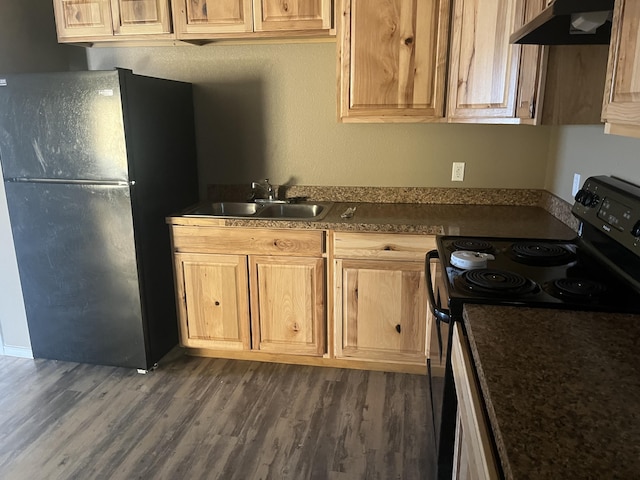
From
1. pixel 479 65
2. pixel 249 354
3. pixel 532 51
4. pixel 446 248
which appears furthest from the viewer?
pixel 249 354

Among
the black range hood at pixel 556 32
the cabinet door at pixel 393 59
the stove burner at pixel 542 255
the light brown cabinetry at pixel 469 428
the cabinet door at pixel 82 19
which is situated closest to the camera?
the light brown cabinetry at pixel 469 428

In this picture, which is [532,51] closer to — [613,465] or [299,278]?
[299,278]

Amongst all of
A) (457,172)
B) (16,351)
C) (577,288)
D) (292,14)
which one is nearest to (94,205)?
(16,351)

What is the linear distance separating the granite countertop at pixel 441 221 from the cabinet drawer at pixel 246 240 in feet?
0.13

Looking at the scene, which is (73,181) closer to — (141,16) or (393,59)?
(141,16)

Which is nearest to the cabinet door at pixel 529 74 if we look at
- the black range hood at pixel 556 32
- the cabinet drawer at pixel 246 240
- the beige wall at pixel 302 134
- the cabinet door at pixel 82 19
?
the black range hood at pixel 556 32

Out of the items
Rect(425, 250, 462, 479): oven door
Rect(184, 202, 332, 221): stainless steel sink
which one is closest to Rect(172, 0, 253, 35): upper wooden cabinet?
Rect(184, 202, 332, 221): stainless steel sink

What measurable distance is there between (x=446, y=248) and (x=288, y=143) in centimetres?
146

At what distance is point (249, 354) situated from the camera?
9.37 ft

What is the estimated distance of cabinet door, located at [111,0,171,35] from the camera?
2.57 m

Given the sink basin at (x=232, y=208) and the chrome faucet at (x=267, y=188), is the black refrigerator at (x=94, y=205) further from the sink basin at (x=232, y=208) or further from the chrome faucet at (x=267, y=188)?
the chrome faucet at (x=267, y=188)

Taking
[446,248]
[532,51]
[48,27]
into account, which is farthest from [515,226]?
[48,27]

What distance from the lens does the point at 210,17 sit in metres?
2.54

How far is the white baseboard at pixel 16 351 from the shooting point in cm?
290
